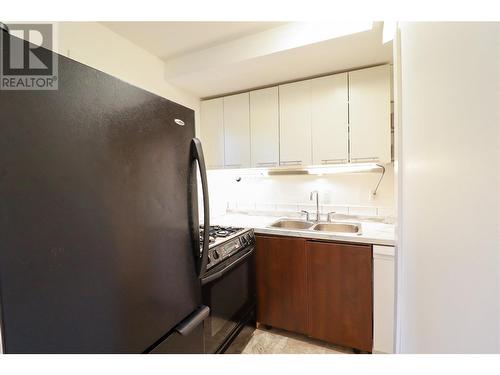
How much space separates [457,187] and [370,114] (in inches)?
59.8

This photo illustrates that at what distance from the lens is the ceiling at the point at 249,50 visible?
1.35 m

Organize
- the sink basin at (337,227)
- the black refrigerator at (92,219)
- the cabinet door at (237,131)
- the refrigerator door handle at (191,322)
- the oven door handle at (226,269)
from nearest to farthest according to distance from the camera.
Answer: the black refrigerator at (92,219) < the refrigerator door handle at (191,322) < the oven door handle at (226,269) < the sink basin at (337,227) < the cabinet door at (237,131)

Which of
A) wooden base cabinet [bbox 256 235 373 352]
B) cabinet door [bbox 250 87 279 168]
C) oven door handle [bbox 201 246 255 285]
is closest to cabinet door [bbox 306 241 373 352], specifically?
wooden base cabinet [bbox 256 235 373 352]

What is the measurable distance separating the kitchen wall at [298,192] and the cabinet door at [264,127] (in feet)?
1.27

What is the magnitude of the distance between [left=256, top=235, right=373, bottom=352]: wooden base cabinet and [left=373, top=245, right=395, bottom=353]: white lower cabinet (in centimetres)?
3

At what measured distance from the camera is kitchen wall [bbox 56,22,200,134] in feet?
3.92

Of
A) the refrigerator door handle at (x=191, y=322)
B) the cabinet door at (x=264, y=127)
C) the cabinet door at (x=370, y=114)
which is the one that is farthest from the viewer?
the cabinet door at (x=264, y=127)

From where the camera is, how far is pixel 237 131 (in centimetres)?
210

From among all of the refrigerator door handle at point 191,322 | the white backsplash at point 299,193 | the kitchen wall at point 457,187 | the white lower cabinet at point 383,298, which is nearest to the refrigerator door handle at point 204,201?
the refrigerator door handle at point 191,322

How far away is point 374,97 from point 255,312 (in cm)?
199

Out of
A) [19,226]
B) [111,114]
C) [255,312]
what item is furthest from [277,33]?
[255,312]

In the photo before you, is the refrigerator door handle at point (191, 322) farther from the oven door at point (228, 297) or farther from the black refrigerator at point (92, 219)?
the oven door at point (228, 297)

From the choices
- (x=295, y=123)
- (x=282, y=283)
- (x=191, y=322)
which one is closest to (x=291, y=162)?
(x=295, y=123)
